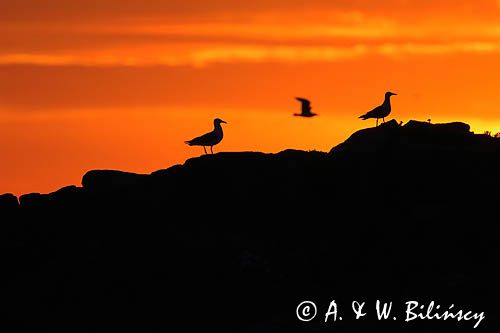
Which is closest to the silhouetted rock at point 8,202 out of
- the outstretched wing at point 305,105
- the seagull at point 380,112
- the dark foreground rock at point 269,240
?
the dark foreground rock at point 269,240

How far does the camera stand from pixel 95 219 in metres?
79.6

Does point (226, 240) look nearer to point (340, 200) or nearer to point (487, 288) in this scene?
point (340, 200)

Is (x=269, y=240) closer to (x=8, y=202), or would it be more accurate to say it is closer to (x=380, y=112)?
(x=380, y=112)

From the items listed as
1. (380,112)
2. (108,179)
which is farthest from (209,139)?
(380,112)

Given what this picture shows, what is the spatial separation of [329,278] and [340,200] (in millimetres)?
4957

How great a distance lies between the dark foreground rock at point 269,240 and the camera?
7350 centimetres

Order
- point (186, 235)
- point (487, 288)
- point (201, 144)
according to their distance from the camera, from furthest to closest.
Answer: point (201, 144) → point (186, 235) → point (487, 288)

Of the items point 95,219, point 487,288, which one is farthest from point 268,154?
point 487,288

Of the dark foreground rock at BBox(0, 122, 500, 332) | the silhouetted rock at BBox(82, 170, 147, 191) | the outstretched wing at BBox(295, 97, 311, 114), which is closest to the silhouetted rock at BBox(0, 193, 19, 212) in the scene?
the dark foreground rock at BBox(0, 122, 500, 332)

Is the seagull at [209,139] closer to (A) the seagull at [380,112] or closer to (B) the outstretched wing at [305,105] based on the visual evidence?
(B) the outstretched wing at [305,105]

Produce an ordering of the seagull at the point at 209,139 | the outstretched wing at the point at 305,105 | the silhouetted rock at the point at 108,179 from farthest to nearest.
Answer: the outstretched wing at the point at 305,105
the seagull at the point at 209,139
the silhouetted rock at the point at 108,179

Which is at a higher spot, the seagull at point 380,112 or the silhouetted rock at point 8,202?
the seagull at point 380,112

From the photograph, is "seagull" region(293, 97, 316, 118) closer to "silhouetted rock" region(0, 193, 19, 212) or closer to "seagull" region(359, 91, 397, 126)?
"seagull" region(359, 91, 397, 126)

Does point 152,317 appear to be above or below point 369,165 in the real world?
below
